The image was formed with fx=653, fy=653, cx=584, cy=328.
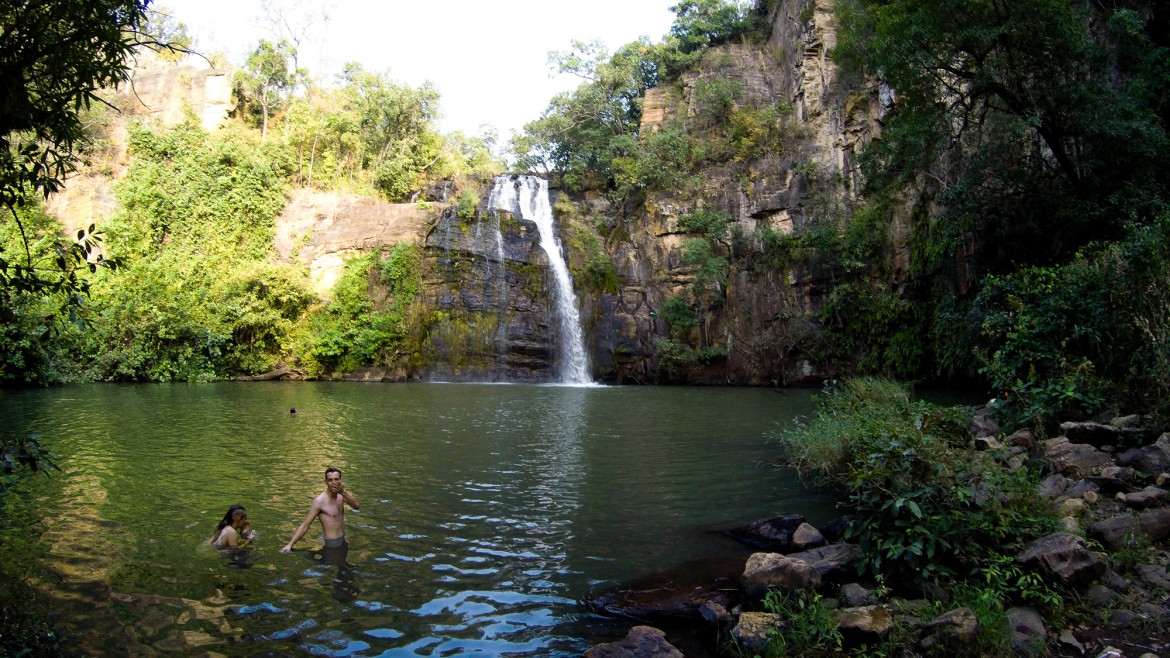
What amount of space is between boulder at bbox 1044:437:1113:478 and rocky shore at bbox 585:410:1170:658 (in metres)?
0.03

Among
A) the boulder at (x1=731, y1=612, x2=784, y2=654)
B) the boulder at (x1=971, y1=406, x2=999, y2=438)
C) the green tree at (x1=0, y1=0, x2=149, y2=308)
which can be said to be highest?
the green tree at (x1=0, y1=0, x2=149, y2=308)

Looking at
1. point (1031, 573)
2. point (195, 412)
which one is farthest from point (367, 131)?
point (1031, 573)

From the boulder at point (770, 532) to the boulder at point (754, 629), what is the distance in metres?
1.99

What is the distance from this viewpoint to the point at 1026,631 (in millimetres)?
4234

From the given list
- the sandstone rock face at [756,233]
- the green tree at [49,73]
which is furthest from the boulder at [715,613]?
the sandstone rock face at [756,233]

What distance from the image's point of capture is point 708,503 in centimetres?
842

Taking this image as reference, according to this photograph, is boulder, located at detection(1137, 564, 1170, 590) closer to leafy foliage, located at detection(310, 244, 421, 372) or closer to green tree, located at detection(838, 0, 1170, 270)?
green tree, located at detection(838, 0, 1170, 270)

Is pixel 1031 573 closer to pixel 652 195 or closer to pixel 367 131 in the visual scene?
pixel 652 195

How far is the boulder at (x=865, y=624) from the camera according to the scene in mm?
4277

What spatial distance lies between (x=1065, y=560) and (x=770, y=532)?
2.71 metres

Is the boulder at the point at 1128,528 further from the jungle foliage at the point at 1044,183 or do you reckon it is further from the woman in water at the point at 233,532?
the woman in water at the point at 233,532

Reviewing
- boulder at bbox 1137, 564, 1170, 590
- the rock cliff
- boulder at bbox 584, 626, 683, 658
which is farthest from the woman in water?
the rock cliff

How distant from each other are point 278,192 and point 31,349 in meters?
14.9

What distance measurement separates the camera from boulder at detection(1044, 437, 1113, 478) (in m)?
6.82
